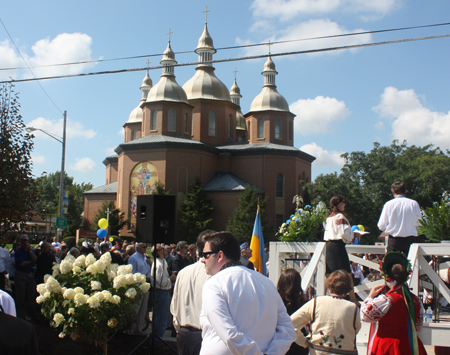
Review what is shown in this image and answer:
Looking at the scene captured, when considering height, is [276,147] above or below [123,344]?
above

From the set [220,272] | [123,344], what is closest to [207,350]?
[220,272]

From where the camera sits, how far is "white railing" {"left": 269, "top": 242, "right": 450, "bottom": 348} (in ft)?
18.2

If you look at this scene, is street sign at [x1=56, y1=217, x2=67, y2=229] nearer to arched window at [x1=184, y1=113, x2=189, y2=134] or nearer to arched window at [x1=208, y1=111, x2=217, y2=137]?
arched window at [x1=184, y1=113, x2=189, y2=134]

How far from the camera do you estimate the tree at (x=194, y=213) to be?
133ft

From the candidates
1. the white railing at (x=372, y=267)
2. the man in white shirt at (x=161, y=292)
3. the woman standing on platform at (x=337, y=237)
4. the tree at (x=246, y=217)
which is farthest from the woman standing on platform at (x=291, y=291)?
the tree at (x=246, y=217)

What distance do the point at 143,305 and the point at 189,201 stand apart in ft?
103

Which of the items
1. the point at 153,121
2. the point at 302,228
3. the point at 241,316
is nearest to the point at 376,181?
the point at 153,121

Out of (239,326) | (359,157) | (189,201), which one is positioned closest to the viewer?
(239,326)

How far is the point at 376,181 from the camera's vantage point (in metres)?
49.1

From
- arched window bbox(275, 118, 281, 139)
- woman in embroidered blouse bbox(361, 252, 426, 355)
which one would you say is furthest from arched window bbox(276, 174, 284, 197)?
woman in embroidered blouse bbox(361, 252, 426, 355)

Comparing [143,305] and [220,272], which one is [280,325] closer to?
[220,272]

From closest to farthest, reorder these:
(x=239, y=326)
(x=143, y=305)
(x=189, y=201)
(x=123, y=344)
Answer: (x=239, y=326)
(x=123, y=344)
(x=143, y=305)
(x=189, y=201)

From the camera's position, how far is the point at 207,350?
9.91 feet

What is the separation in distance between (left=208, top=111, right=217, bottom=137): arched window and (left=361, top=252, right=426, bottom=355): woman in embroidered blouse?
146 ft
